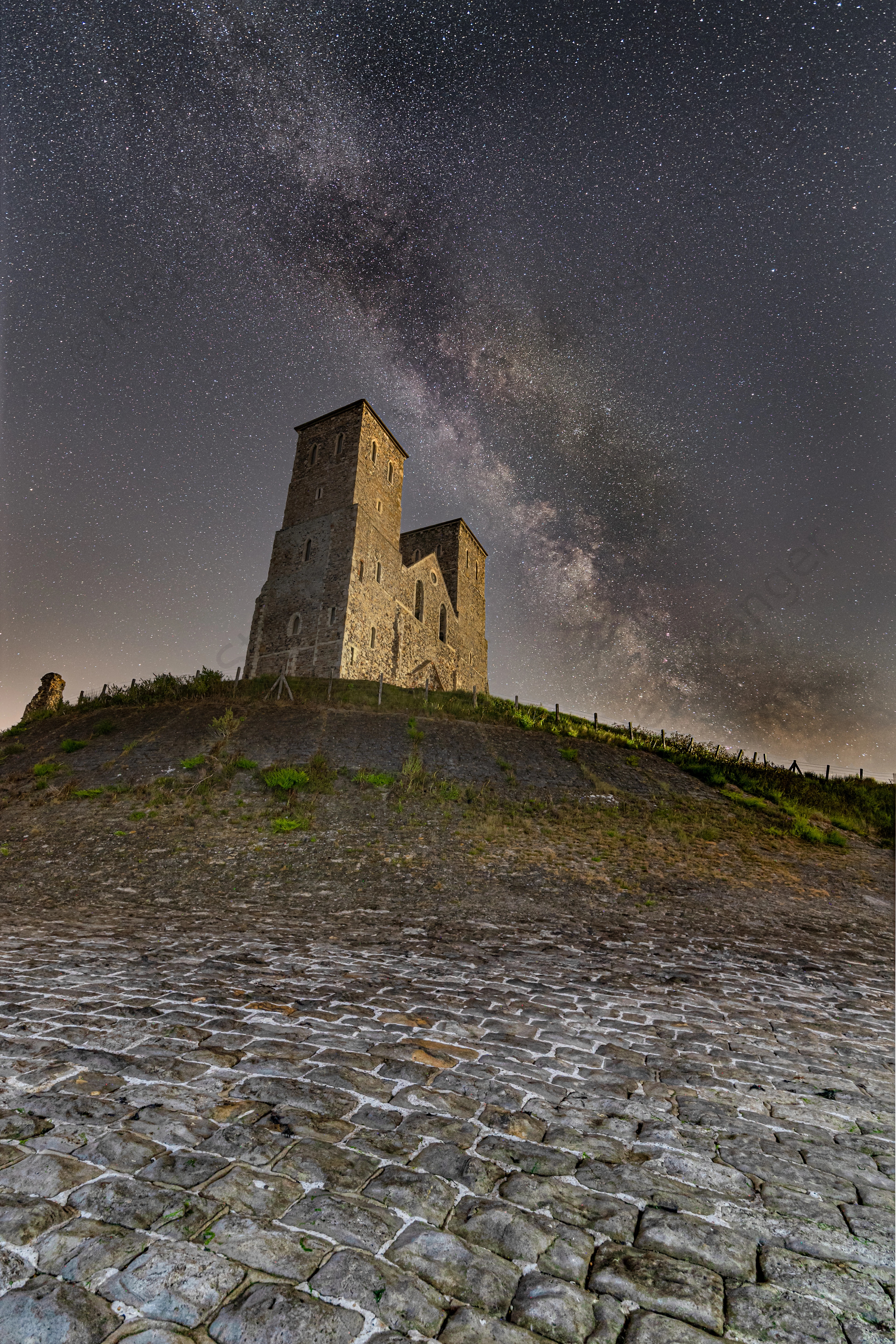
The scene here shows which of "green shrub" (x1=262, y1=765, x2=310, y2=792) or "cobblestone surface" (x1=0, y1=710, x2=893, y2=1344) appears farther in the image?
"green shrub" (x1=262, y1=765, x2=310, y2=792)

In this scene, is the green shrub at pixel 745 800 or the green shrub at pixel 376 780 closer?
the green shrub at pixel 376 780

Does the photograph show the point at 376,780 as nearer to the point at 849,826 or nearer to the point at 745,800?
the point at 745,800

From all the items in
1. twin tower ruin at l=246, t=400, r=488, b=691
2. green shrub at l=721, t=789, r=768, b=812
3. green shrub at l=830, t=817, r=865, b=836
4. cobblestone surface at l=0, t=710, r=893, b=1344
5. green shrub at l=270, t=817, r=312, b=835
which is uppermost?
twin tower ruin at l=246, t=400, r=488, b=691

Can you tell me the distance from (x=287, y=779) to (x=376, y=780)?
219 cm

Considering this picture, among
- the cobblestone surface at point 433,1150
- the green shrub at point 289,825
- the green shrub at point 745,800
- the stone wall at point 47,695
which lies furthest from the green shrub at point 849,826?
the stone wall at point 47,695

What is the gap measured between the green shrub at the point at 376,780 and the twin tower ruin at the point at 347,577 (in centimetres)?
1148

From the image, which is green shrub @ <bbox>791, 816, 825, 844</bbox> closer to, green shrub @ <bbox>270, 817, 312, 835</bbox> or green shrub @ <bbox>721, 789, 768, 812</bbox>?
green shrub @ <bbox>721, 789, 768, 812</bbox>

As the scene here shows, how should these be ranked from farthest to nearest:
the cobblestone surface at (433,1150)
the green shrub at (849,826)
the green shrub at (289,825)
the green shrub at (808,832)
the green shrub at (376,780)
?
1. the green shrub at (849,826)
2. the green shrub at (808,832)
3. the green shrub at (376,780)
4. the green shrub at (289,825)
5. the cobblestone surface at (433,1150)

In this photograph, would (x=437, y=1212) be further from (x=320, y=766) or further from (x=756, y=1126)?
(x=320, y=766)

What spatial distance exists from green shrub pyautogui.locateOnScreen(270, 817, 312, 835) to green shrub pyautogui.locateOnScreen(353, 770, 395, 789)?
234 cm

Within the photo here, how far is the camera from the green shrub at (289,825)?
1229cm

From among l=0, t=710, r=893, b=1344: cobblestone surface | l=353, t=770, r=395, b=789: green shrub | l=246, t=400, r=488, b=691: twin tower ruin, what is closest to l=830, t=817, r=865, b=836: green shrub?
l=353, t=770, r=395, b=789: green shrub

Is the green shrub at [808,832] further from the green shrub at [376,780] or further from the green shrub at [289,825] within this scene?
the green shrub at [289,825]

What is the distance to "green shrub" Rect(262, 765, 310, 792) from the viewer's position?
562 inches
